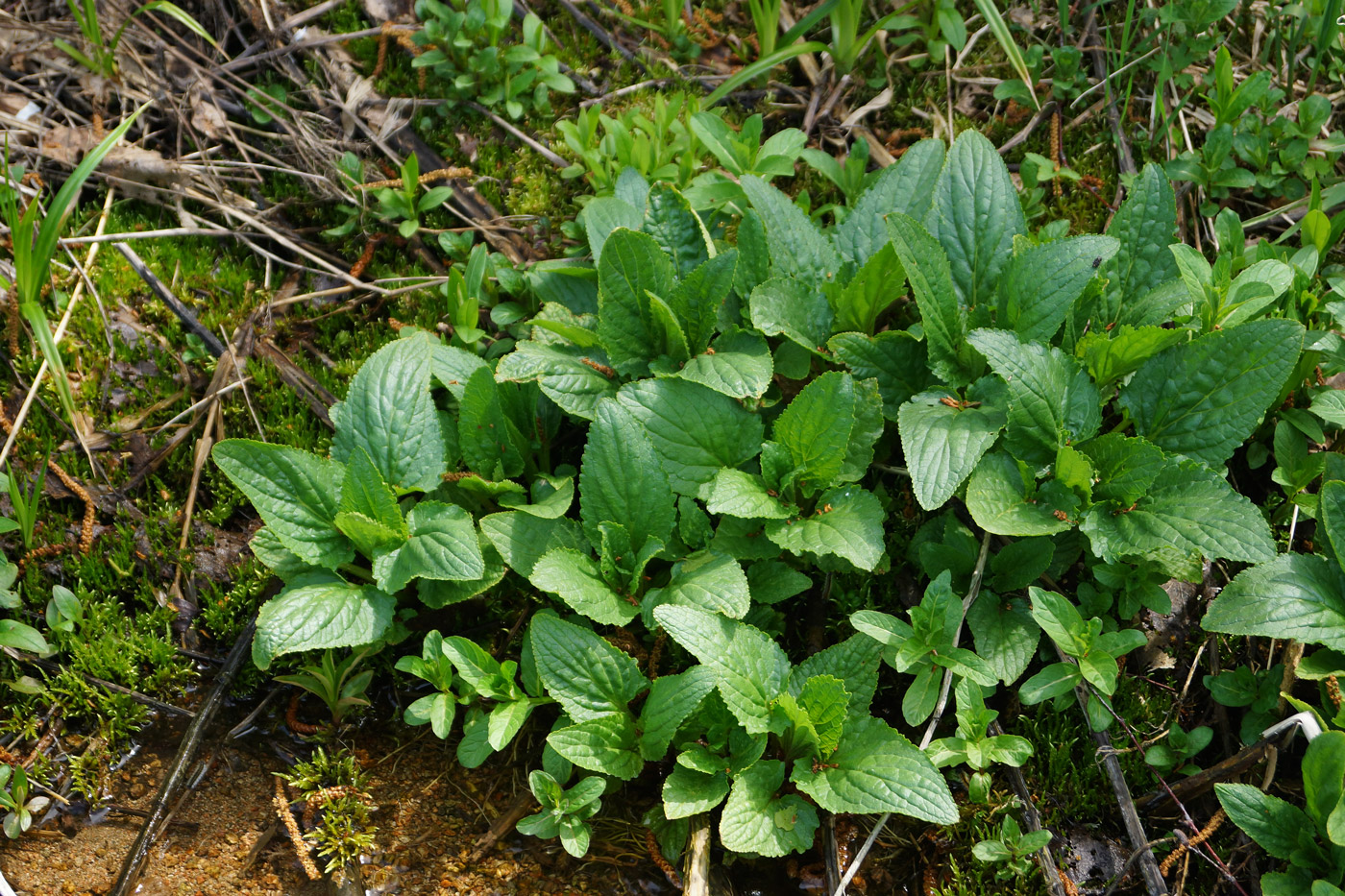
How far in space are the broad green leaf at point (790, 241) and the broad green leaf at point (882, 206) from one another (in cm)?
7

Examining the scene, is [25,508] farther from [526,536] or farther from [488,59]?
[488,59]

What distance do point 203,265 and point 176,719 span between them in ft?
5.77

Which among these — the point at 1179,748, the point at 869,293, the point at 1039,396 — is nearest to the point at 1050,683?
the point at 1179,748

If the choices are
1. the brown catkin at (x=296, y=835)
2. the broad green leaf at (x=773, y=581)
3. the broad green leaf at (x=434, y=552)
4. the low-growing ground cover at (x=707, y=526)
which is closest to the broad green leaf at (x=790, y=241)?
the low-growing ground cover at (x=707, y=526)

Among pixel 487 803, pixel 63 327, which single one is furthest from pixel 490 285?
pixel 487 803

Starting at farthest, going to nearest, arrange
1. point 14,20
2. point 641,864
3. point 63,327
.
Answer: point 14,20
point 63,327
point 641,864

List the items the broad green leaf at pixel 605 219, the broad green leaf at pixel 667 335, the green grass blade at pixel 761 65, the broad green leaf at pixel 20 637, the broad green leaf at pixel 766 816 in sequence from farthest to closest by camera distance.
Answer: the green grass blade at pixel 761 65
the broad green leaf at pixel 605 219
the broad green leaf at pixel 667 335
the broad green leaf at pixel 20 637
the broad green leaf at pixel 766 816

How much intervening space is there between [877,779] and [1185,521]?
3.41 feet

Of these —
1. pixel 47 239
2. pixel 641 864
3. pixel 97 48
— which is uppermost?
pixel 97 48

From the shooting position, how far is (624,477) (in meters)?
2.69

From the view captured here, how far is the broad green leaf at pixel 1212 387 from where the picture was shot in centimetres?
257

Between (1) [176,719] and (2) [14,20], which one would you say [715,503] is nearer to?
(1) [176,719]

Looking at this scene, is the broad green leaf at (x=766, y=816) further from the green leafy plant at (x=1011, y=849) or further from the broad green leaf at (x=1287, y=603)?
the broad green leaf at (x=1287, y=603)

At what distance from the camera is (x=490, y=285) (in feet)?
11.2
